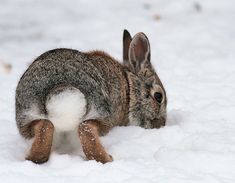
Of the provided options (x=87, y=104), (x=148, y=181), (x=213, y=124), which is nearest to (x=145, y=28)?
(x=213, y=124)

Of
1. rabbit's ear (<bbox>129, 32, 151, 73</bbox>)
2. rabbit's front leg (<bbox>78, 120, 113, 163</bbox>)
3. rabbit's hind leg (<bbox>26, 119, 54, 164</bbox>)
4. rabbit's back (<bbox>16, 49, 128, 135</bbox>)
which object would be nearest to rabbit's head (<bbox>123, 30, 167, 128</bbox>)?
rabbit's ear (<bbox>129, 32, 151, 73</bbox>)

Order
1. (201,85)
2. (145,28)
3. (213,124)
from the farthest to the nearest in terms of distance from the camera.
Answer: (145,28)
(201,85)
(213,124)

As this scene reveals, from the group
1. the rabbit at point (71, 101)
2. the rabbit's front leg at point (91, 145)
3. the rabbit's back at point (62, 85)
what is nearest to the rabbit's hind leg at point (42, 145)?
the rabbit at point (71, 101)

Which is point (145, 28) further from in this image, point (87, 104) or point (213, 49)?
point (87, 104)

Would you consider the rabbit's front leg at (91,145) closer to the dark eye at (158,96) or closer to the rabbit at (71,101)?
the rabbit at (71,101)

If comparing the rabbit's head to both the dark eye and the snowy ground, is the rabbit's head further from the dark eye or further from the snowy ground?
the snowy ground

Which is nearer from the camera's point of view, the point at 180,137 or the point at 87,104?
the point at 87,104

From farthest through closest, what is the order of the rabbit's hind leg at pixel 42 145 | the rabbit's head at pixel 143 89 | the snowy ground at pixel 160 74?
the rabbit's head at pixel 143 89, the rabbit's hind leg at pixel 42 145, the snowy ground at pixel 160 74
